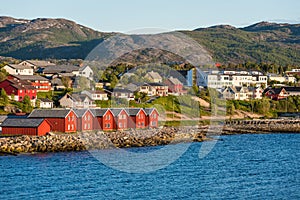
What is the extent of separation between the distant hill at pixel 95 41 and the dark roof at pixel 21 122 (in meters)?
73.1

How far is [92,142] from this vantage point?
33.3 metres

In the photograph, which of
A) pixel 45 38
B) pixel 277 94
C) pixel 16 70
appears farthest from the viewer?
pixel 45 38

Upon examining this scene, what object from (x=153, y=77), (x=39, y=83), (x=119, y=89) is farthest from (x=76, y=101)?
(x=153, y=77)

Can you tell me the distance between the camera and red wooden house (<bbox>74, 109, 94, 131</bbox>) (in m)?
37.2

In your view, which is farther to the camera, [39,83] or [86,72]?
[86,72]

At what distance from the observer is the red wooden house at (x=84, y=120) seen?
37.2 m

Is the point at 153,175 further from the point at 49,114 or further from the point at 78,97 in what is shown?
the point at 78,97

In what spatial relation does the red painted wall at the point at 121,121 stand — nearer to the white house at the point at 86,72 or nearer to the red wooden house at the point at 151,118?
the red wooden house at the point at 151,118

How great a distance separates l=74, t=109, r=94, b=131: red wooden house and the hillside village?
A: 6.7 inches

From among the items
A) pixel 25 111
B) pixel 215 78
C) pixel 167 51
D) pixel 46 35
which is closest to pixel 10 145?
pixel 25 111

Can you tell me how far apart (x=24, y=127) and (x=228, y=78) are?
137 ft

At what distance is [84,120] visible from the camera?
3756cm

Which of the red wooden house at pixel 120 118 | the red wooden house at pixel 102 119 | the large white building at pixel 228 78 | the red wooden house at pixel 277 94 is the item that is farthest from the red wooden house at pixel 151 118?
the red wooden house at pixel 277 94

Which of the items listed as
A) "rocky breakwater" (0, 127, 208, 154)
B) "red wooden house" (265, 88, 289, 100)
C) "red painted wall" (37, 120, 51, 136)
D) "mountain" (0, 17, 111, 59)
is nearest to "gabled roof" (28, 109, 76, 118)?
"red painted wall" (37, 120, 51, 136)
